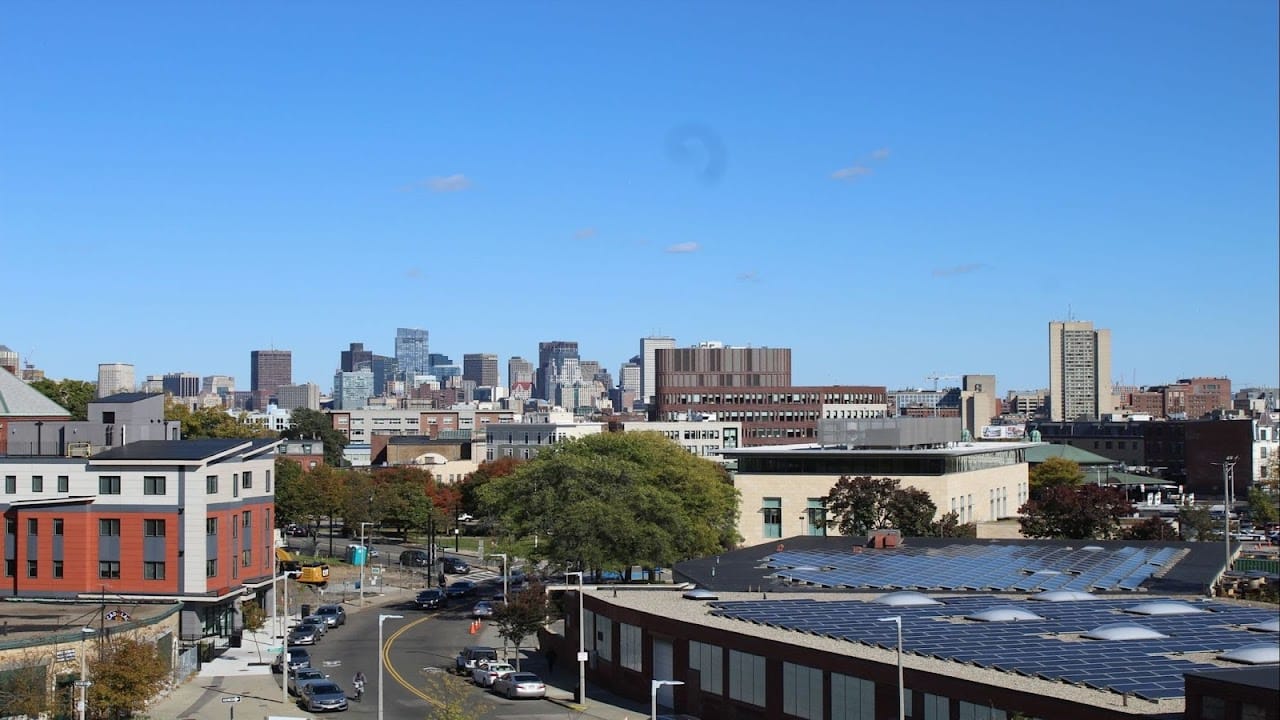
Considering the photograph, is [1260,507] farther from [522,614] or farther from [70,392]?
[70,392]

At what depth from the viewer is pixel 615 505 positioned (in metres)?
82.2

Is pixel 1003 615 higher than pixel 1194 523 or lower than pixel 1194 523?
higher

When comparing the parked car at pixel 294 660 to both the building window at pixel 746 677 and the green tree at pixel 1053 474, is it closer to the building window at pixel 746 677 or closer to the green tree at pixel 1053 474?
the building window at pixel 746 677

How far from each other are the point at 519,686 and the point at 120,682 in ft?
52.8

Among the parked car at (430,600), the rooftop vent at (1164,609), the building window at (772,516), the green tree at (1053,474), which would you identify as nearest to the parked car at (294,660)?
the parked car at (430,600)

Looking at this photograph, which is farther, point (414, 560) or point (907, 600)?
point (414, 560)

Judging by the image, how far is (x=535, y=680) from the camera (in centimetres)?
5959

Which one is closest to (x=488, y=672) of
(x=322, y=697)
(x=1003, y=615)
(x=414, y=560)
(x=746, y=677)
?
(x=322, y=697)

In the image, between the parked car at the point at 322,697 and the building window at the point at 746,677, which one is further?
the parked car at the point at 322,697

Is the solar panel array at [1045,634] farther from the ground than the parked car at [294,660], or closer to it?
farther from the ground

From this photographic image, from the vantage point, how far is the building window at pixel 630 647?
190 feet

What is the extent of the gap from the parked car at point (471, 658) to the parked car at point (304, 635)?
12.3m

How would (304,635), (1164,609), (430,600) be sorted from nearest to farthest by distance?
(1164,609), (304,635), (430,600)

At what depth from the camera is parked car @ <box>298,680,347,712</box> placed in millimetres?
55375
